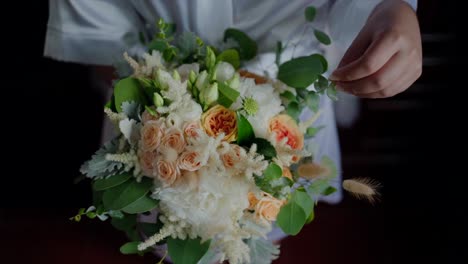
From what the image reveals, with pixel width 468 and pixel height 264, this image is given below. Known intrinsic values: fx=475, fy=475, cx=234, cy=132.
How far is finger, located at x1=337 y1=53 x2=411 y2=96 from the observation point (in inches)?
21.9

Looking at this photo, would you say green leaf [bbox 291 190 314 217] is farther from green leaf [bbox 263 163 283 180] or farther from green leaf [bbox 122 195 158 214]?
green leaf [bbox 122 195 158 214]

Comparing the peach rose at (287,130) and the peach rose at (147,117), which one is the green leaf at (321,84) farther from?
the peach rose at (147,117)

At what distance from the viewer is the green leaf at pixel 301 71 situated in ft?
2.25

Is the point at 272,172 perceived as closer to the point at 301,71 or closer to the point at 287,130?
the point at 287,130

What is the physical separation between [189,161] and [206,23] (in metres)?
0.30

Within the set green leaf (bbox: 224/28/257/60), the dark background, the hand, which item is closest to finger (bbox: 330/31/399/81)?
the hand

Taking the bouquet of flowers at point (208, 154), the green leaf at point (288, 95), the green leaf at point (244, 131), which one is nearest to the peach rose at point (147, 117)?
the bouquet of flowers at point (208, 154)

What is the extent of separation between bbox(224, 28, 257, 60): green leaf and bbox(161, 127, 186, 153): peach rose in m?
0.24

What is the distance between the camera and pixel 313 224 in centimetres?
124

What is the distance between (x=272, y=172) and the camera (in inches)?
22.9

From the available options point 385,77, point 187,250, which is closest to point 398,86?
point 385,77

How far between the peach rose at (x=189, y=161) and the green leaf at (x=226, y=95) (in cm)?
9

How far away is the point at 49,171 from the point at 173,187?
0.81 m

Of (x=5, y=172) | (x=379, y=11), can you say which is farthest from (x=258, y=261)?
(x=5, y=172)
